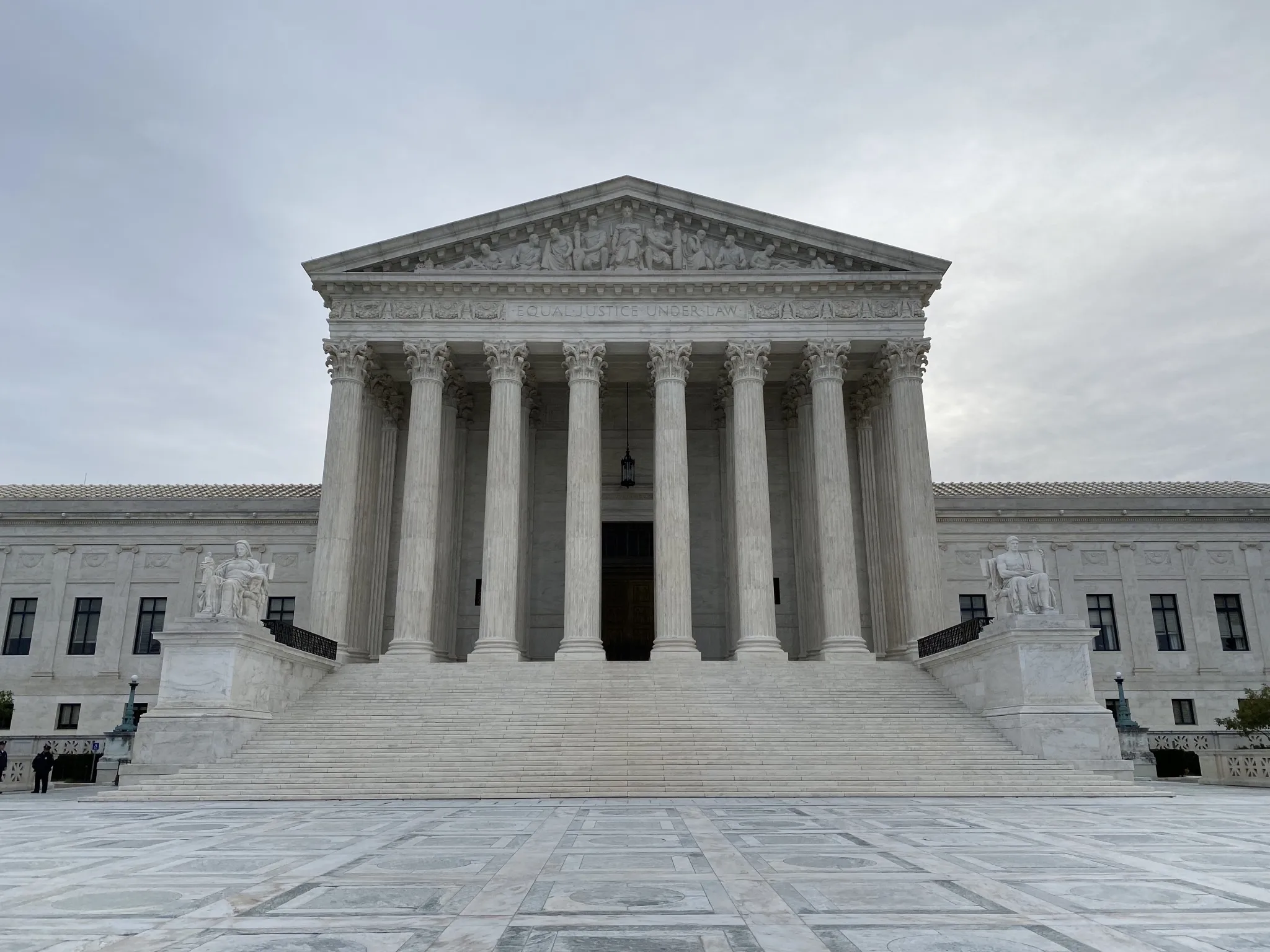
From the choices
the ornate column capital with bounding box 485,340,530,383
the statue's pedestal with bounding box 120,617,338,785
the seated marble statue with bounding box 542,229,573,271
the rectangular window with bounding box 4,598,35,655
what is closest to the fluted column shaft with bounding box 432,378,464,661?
the ornate column capital with bounding box 485,340,530,383

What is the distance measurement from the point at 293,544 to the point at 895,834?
3215 centimetres

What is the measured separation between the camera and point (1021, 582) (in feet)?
74.1

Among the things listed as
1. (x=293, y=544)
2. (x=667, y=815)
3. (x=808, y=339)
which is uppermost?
(x=808, y=339)

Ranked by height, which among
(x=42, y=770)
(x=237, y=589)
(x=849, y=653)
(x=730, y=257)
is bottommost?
(x=42, y=770)

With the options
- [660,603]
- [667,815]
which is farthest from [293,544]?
[667,815]

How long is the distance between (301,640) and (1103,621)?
104ft

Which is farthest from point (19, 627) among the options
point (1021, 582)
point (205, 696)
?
point (1021, 582)

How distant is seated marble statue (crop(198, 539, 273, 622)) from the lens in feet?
73.7

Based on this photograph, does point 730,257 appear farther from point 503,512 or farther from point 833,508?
point 503,512

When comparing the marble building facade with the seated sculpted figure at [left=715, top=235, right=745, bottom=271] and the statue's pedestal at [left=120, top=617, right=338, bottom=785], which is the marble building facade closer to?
the seated sculpted figure at [left=715, top=235, right=745, bottom=271]

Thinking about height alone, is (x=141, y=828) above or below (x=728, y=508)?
below

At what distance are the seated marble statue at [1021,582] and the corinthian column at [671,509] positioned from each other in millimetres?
9709

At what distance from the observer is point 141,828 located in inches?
534

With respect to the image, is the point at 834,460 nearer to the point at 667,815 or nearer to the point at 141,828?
the point at 667,815
